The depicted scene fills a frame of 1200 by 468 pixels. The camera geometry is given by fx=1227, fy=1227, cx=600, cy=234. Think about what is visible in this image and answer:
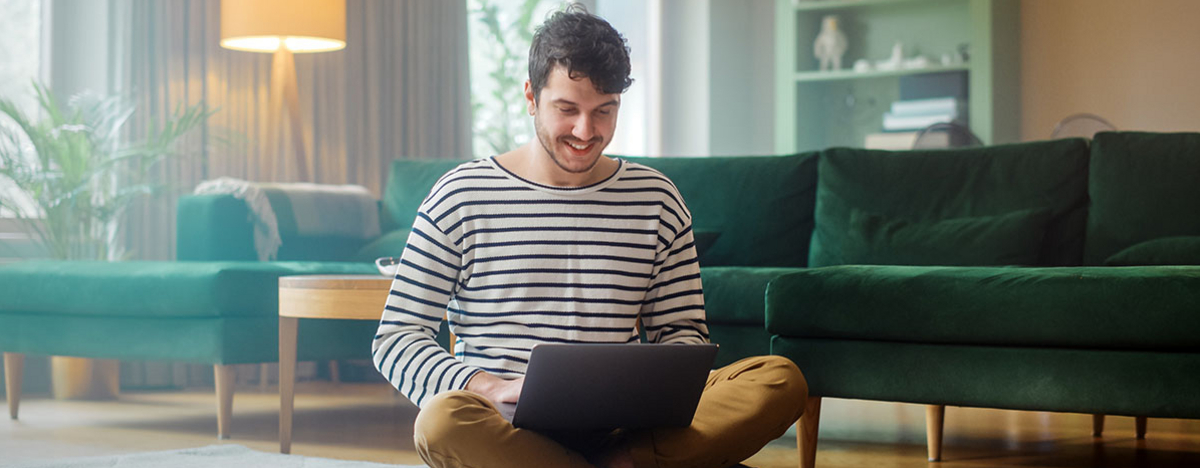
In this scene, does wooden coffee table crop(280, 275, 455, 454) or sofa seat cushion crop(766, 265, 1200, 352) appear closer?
sofa seat cushion crop(766, 265, 1200, 352)

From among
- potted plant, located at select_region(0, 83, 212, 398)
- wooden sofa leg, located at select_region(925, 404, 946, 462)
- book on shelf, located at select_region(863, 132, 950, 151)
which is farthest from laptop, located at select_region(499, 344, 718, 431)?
book on shelf, located at select_region(863, 132, 950, 151)

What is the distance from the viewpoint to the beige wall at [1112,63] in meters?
4.97

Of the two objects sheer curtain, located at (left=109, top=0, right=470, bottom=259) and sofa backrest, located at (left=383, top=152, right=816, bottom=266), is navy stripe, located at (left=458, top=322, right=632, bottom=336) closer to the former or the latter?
sofa backrest, located at (left=383, top=152, right=816, bottom=266)

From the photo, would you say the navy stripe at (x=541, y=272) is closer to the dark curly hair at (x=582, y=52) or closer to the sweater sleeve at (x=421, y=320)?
the sweater sleeve at (x=421, y=320)

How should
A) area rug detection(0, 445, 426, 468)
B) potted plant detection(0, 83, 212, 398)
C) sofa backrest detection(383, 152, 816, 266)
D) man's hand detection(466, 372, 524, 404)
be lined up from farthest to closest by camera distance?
1. potted plant detection(0, 83, 212, 398)
2. sofa backrest detection(383, 152, 816, 266)
3. area rug detection(0, 445, 426, 468)
4. man's hand detection(466, 372, 524, 404)

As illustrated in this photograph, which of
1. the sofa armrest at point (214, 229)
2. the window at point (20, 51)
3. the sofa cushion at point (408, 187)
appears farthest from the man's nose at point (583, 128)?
the window at point (20, 51)

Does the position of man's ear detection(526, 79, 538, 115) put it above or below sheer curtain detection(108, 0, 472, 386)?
below

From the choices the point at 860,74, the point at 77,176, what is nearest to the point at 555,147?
the point at 77,176

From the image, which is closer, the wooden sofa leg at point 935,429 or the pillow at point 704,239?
the wooden sofa leg at point 935,429

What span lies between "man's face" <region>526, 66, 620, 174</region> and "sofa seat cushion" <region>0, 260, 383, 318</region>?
4.99ft

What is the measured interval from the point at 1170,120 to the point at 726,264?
2637mm

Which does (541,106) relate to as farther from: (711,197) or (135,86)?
(135,86)

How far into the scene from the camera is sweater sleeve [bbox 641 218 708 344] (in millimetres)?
Answer: 1737

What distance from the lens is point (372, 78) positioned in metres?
4.94
